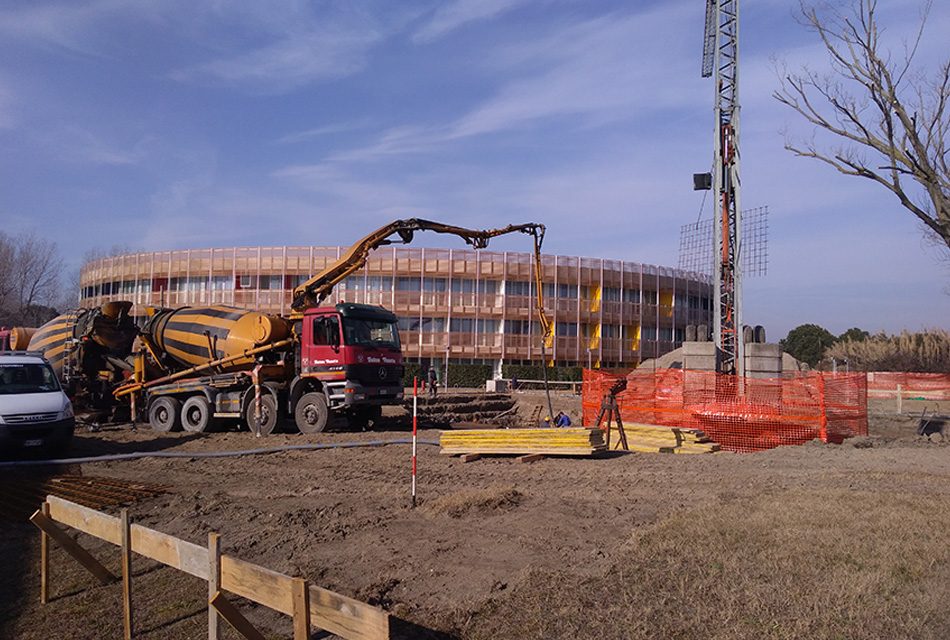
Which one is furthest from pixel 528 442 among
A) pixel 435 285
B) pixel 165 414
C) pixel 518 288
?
pixel 518 288

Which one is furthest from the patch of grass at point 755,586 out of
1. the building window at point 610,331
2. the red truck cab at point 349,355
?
the building window at point 610,331

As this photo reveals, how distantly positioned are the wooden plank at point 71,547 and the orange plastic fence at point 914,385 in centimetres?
3225

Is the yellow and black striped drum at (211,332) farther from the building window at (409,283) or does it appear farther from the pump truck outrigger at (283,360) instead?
the building window at (409,283)

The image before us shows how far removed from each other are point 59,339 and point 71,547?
2009 cm

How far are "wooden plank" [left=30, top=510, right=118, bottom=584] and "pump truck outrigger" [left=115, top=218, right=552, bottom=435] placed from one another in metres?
11.2

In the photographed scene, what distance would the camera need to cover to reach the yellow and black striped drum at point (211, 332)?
20656 millimetres

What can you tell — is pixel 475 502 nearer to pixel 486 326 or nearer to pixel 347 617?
pixel 347 617

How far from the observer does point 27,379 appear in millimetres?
15859

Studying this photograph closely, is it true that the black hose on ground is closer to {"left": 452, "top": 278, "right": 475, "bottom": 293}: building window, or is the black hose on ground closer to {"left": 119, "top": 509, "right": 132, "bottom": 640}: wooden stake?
{"left": 119, "top": 509, "right": 132, "bottom": 640}: wooden stake

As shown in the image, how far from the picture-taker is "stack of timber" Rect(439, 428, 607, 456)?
13852 millimetres

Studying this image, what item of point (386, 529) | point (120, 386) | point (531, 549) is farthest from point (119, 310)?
point (531, 549)

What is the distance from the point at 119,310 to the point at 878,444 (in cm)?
2168

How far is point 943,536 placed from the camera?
7.18 meters

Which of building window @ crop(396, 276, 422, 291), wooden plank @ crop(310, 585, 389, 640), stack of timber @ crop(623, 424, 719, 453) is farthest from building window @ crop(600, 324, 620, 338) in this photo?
wooden plank @ crop(310, 585, 389, 640)
